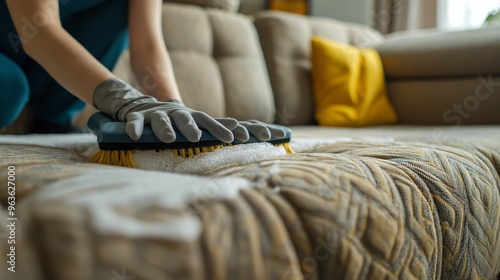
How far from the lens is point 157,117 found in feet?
1.87

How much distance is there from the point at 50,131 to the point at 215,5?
74 centimetres

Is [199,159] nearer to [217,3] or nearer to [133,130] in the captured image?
[133,130]

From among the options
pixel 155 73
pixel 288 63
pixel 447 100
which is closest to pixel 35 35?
pixel 155 73

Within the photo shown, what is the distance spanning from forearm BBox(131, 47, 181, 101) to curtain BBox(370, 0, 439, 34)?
1843mm

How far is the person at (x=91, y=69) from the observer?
589 millimetres

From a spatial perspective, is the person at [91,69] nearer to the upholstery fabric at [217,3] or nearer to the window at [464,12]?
the upholstery fabric at [217,3]

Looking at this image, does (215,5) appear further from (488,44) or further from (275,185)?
(275,185)

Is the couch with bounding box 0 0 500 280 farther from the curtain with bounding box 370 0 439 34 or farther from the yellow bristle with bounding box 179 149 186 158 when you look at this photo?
the curtain with bounding box 370 0 439 34

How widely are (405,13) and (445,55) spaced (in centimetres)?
97

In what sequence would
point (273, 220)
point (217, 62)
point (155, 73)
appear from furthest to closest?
1. point (217, 62)
2. point (155, 73)
3. point (273, 220)

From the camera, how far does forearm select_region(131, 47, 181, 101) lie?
2.85 ft

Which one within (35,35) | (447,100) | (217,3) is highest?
(35,35)

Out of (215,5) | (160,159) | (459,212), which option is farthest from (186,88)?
(459,212)

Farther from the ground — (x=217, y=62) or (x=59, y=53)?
(x=59, y=53)
